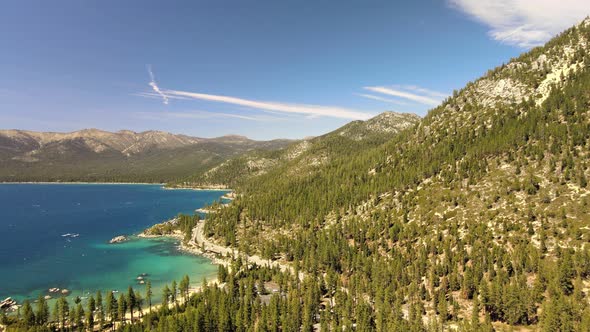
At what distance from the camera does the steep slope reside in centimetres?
8331

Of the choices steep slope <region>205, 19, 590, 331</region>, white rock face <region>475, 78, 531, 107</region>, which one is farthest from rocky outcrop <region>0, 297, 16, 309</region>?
white rock face <region>475, 78, 531, 107</region>

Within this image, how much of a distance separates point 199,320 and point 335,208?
119262 mm

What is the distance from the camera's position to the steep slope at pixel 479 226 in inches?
3280

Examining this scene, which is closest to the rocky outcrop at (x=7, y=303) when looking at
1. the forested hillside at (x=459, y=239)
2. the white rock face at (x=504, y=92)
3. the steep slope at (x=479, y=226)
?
the forested hillside at (x=459, y=239)

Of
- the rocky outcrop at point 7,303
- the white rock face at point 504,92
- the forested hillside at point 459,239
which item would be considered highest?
the white rock face at point 504,92

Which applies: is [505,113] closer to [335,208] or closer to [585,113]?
[585,113]

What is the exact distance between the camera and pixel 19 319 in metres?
91.5

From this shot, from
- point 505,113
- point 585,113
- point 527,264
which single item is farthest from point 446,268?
point 505,113

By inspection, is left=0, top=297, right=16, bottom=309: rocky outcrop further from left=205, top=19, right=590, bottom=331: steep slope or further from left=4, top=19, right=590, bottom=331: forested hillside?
left=205, top=19, right=590, bottom=331: steep slope

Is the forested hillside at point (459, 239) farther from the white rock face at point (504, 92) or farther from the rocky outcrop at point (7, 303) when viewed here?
→ the rocky outcrop at point (7, 303)

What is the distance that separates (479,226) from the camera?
11256 cm

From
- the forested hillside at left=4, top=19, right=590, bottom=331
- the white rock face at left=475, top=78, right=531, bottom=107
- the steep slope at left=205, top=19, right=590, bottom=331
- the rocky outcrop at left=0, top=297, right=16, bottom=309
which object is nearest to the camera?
the forested hillside at left=4, top=19, right=590, bottom=331

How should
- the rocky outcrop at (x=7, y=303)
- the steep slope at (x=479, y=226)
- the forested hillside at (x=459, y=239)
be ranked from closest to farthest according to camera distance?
the forested hillside at (x=459, y=239) → the steep slope at (x=479, y=226) → the rocky outcrop at (x=7, y=303)

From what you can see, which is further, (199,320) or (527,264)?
(527,264)
